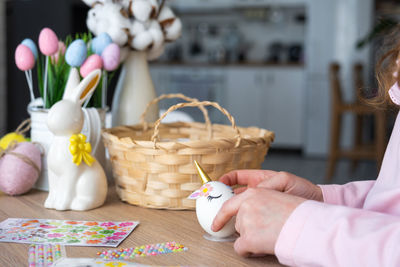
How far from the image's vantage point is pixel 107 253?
23.6 inches

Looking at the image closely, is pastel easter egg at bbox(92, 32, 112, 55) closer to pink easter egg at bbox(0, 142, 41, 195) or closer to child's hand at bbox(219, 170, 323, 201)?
pink easter egg at bbox(0, 142, 41, 195)

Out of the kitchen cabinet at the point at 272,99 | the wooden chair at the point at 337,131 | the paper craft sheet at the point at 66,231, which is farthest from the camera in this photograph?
the kitchen cabinet at the point at 272,99

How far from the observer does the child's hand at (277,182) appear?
701 millimetres

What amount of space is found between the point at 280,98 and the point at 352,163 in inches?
45.4

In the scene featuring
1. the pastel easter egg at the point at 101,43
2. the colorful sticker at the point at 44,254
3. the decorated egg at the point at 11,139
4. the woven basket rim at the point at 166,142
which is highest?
the pastel easter egg at the point at 101,43

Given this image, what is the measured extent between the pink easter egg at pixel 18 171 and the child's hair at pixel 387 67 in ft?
1.97

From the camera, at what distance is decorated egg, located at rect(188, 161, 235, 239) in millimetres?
641

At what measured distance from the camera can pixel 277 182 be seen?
70 centimetres

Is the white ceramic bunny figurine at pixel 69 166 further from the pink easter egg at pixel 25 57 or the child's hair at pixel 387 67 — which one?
the child's hair at pixel 387 67

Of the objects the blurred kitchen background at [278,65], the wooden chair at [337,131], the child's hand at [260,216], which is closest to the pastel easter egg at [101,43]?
the child's hand at [260,216]

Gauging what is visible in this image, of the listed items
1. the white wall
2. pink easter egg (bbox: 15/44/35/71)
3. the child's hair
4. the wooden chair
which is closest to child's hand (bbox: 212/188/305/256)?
the child's hair

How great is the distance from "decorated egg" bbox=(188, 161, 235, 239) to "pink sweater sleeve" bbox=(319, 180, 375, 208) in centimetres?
17

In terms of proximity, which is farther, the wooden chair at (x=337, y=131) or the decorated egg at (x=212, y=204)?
the wooden chair at (x=337, y=131)

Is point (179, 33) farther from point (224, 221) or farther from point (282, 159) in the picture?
point (282, 159)
